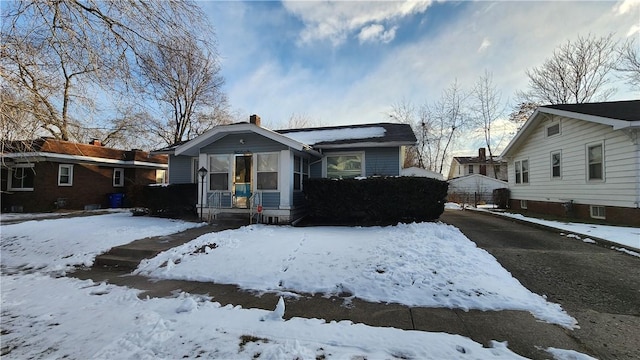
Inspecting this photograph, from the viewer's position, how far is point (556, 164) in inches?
489

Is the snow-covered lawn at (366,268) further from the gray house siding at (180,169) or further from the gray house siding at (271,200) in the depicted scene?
the gray house siding at (180,169)

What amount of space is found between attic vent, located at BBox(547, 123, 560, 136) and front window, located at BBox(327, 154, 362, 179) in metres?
8.80

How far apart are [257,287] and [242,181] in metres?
6.78

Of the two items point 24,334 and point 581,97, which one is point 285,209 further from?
point 581,97

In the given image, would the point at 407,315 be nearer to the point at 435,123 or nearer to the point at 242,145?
the point at 242,145

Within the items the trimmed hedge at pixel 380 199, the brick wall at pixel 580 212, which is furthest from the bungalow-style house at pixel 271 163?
the brick wall at pixel 580 212

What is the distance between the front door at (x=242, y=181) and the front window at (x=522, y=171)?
47.1 feet

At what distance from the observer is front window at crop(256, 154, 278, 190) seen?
10.7 m

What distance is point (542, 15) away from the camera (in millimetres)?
8844

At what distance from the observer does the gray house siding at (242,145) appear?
10672 mm

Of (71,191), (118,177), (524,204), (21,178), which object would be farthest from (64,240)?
(524,204)

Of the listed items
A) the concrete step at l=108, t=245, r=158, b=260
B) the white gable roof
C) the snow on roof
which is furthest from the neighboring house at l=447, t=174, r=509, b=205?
the concrete step at l=108, t=245, r=158, b=260

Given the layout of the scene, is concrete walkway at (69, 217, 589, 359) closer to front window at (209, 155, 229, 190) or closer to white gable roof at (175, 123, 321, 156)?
white gable roof at (175, 123, 321, 156)

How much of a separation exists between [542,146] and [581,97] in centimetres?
1595
